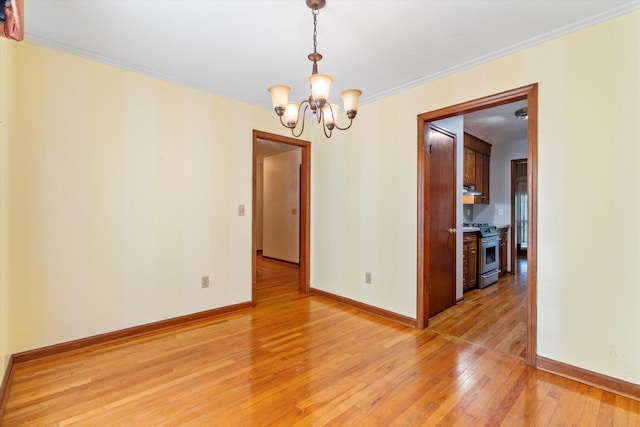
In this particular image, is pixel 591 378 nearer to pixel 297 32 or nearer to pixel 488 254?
pixel 488 254

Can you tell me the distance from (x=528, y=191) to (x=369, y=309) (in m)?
2.02

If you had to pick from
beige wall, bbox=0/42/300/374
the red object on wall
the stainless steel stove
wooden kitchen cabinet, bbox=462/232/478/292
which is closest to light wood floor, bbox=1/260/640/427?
beige wall, bbox=0/42/300/374

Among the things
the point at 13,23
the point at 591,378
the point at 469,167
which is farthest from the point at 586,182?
the point at 13,23

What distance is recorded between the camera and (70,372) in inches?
84.3

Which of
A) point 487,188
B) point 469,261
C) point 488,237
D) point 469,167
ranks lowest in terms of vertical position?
point 469,261

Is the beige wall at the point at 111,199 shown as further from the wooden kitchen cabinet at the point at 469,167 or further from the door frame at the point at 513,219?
the door frame at the point at 513,219

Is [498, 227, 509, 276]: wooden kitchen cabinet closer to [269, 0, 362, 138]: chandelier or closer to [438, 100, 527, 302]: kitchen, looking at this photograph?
[438, 100, 527, 302]: kitchen

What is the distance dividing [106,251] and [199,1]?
2.17 m

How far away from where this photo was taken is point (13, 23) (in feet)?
3.58

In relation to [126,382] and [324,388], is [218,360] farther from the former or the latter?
[324,388]

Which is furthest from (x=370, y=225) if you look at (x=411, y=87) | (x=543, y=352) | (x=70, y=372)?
(x=70, y=372)

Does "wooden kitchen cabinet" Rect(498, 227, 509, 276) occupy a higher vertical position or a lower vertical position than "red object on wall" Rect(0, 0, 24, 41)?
lower

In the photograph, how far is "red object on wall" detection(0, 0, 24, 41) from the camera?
107cm

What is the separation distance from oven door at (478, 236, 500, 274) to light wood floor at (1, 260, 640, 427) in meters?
2.16
